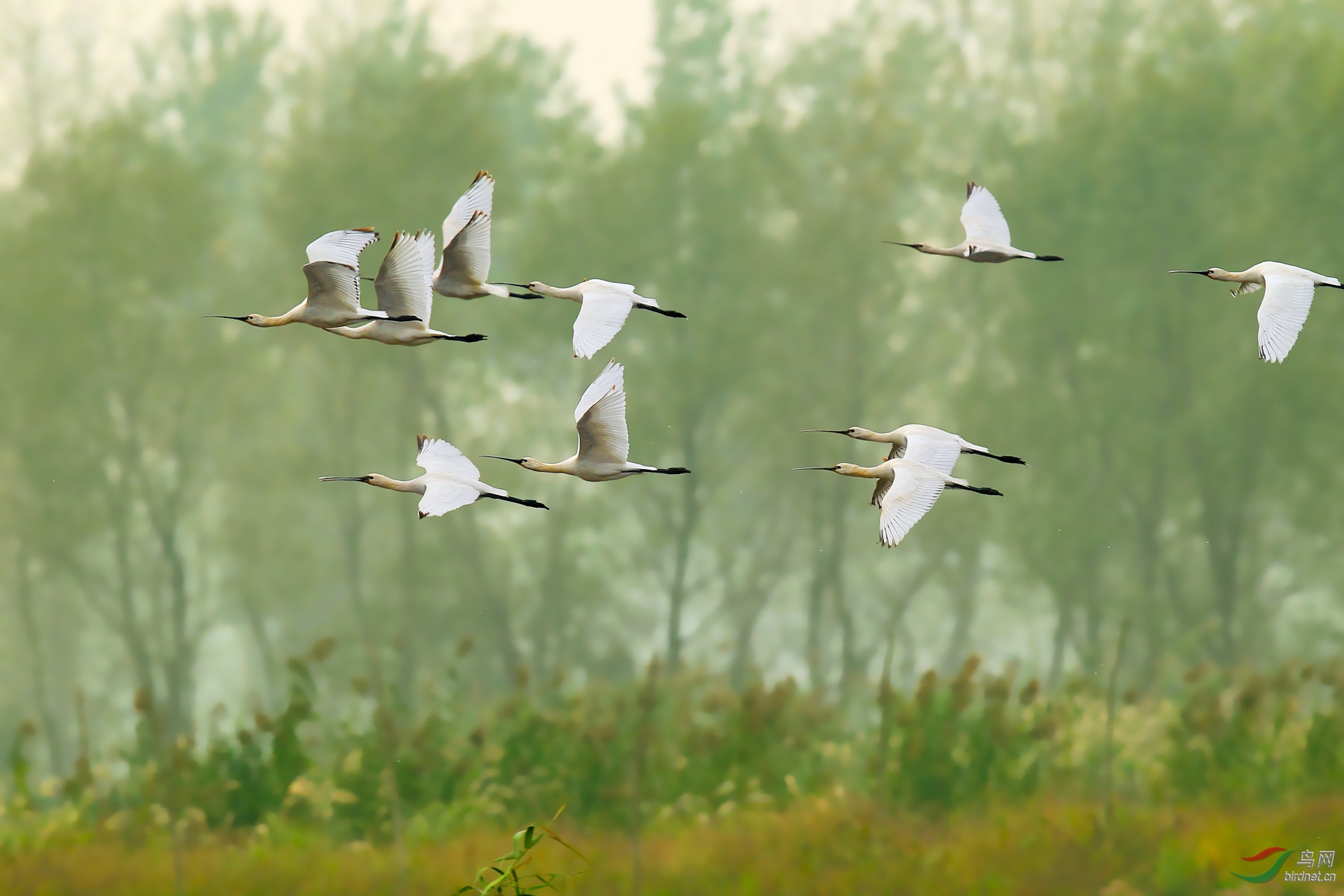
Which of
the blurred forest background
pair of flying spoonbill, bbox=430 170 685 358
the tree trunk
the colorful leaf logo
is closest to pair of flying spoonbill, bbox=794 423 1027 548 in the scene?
pair of flying spoonbill, bbox=430 170 685 358

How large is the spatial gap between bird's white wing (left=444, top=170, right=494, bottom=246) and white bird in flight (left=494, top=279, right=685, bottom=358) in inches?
17.3

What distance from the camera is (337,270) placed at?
606 centimetres

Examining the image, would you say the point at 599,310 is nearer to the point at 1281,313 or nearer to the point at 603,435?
the point at 603,435

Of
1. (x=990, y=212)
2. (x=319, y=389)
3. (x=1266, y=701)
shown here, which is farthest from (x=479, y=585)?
(x=990, y=212)

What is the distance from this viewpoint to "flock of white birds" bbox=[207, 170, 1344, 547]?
5750mm

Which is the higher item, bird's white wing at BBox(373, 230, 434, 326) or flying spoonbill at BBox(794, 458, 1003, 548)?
bird's white wing at BBox(373, 230, 434, 326)

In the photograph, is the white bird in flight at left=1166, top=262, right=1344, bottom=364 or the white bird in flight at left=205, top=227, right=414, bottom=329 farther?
the white bird in flight at left=205, top=227, right=414, bottom=329

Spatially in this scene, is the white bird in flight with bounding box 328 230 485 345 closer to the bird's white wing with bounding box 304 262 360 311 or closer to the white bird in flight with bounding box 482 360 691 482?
the bird's white wing with bounding box 304 262 360 311

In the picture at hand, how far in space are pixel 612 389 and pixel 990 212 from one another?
2.12 meters

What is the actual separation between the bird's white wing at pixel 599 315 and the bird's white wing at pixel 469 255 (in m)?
0.47

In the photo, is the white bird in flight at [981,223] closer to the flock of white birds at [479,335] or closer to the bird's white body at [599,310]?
the flock of white birds at [479,335]

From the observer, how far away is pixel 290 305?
1515 cm

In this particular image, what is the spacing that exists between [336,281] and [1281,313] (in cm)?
378

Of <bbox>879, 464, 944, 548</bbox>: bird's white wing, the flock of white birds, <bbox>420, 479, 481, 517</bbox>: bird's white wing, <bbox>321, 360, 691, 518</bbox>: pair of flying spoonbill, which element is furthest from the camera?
<bbox>321, 360, 691, 518</bbox>: pair of flying spoonbill
